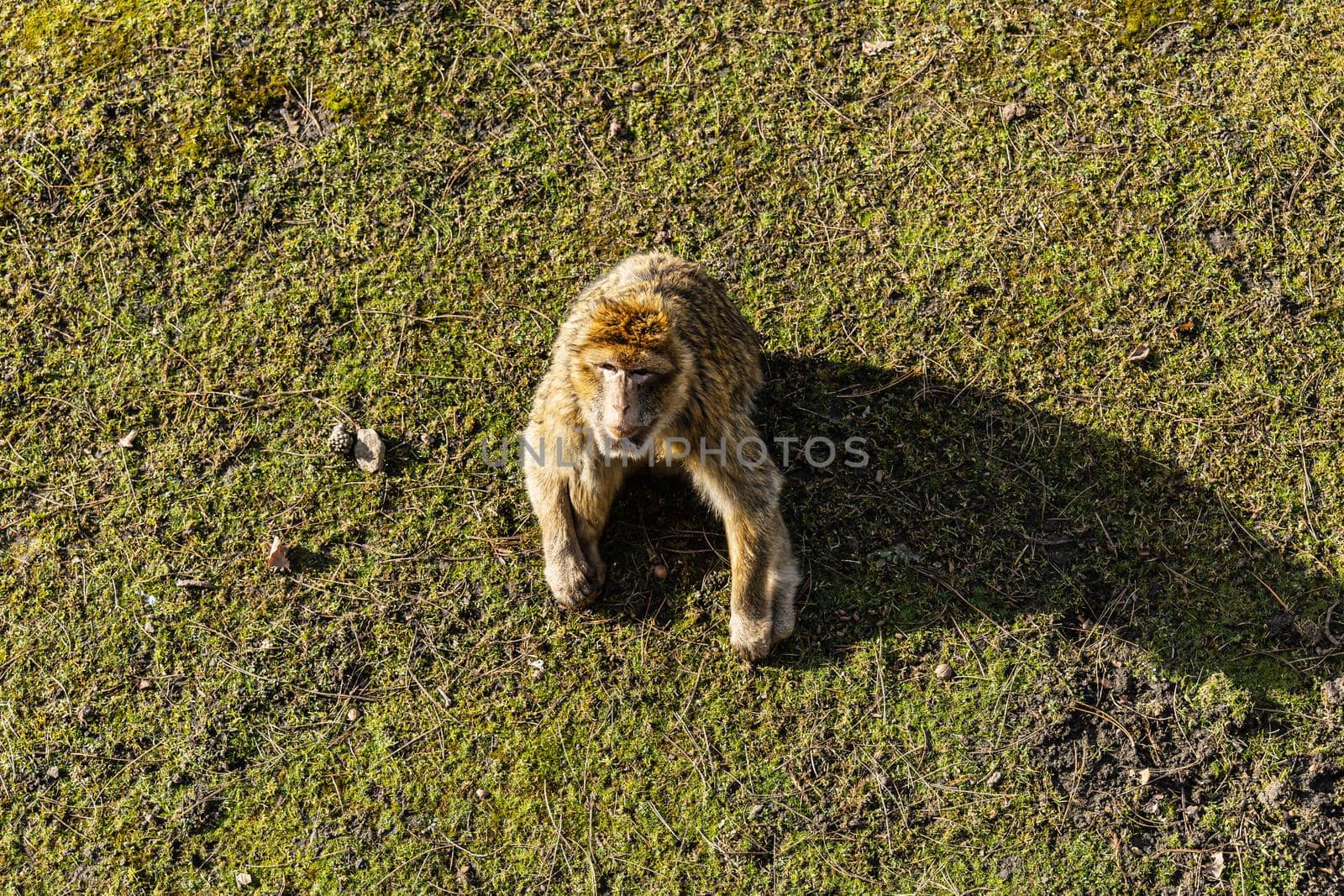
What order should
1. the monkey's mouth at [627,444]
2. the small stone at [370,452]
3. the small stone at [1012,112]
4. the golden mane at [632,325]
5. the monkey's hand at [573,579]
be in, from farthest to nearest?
the small stone at [1012,112] < the small stone at [370,452] < the monkey's hand at [573,579] < the monkey's mouth at [627,444] < the golden mane at [632,325]

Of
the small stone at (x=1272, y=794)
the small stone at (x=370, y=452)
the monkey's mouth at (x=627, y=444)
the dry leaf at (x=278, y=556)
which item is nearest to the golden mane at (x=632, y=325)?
the monkey's mouth at (x=627, y=444)

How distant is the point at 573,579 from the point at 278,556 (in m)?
1.77

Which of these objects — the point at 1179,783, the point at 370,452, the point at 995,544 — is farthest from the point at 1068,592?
the point at 370,452

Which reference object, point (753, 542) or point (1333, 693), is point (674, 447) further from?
point (1333, 693)

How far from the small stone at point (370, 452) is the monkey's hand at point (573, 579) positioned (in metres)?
1.26

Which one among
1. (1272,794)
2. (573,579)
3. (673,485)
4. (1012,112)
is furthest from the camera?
(1012,112)

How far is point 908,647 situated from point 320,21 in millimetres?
5718

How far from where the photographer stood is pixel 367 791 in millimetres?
5812

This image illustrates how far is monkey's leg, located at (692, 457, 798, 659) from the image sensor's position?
5.75m

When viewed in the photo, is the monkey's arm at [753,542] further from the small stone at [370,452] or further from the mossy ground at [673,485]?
the small stone at [370,452]

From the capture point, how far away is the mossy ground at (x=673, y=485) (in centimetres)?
574

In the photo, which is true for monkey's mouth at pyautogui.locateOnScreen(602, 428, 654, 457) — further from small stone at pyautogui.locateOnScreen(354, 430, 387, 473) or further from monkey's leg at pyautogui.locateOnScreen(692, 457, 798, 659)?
small stone at pyautogui.locateOnScreen(354, 430, 387, 473)

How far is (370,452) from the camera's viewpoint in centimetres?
641

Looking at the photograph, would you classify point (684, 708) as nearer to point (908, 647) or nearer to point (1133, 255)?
point (908, 647)
